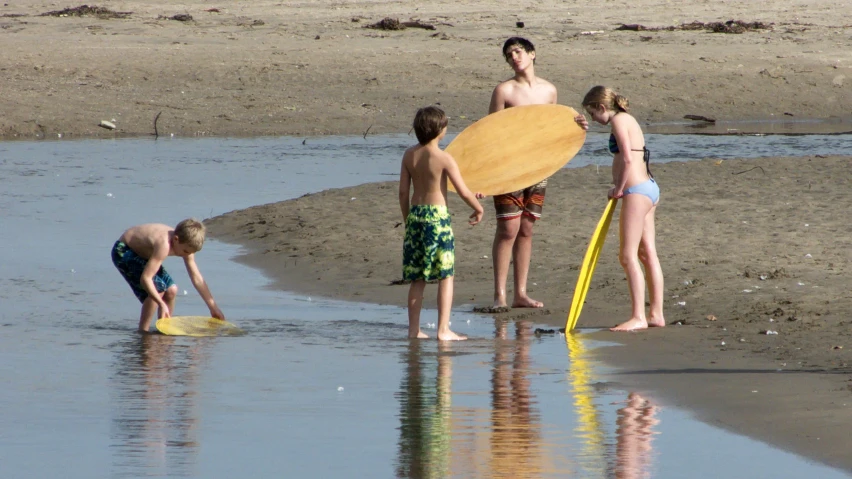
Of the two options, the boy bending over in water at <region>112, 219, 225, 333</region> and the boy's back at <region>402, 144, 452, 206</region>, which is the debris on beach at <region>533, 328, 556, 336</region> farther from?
the boy bending over in water at <region>112, 219, 225, 333</region>

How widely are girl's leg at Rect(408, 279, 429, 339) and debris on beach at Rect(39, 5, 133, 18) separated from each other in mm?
21644

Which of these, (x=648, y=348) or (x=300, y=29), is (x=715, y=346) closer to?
(x=648, y=348)

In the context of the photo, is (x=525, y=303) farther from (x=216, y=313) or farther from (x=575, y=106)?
(x=575, y=106)

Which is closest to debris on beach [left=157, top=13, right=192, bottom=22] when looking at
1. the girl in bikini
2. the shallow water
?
the shallow water

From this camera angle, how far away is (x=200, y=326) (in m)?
7.68

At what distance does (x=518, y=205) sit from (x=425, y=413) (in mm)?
2757

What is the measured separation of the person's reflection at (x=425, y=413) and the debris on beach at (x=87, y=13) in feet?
72.3

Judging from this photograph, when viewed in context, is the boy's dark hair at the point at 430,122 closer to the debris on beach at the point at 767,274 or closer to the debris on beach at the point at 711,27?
the debris on beach at the point at 767,274

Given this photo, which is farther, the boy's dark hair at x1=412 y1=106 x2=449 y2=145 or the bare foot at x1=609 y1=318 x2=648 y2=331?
the bare foot at x1=609 y1=318 x2=648 y2=331

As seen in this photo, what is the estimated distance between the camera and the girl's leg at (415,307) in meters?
7.46

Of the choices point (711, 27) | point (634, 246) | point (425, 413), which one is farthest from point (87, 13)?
point (425, 413)

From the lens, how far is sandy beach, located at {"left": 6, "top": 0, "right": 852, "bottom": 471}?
6961 mm

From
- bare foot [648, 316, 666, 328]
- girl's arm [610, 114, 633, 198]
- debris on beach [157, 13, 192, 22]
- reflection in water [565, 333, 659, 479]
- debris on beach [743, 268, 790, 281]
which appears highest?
debris on beach [157, 13, 192, 22]

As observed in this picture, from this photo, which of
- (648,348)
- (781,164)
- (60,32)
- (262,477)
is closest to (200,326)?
(648,348)
